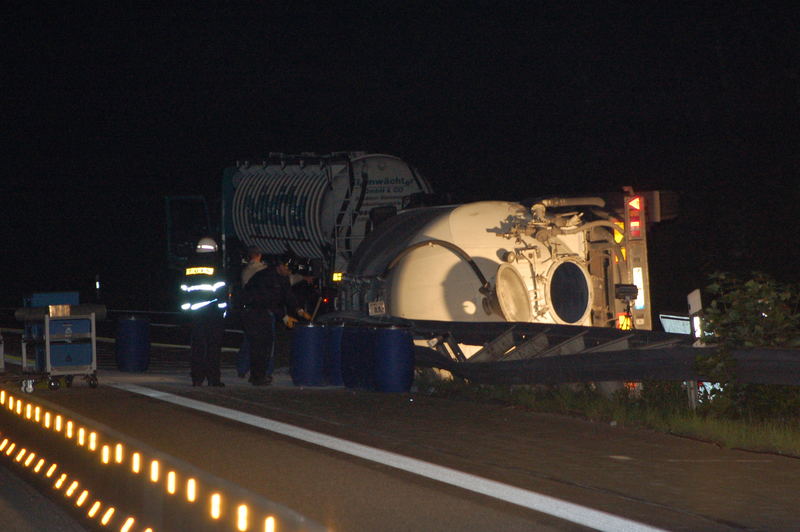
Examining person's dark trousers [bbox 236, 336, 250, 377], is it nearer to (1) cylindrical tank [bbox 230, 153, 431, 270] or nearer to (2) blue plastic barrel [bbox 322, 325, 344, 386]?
(2) blue plastic barrel [bbox 322, 325, 344, 386]

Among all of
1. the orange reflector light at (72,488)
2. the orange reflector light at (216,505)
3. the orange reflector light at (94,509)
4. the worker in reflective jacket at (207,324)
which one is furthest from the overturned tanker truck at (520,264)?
the orange reflector light at (216,505)

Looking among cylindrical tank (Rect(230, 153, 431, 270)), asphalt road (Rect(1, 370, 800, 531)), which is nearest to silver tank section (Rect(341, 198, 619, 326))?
asphalt road (Rect(1, 370, 800, 531))

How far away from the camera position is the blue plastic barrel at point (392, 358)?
49.9 ft

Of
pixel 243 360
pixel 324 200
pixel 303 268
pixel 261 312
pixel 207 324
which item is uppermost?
pixel 324 200

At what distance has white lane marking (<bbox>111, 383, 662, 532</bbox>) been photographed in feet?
25.3

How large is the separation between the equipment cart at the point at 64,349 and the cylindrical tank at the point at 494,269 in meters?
4.36

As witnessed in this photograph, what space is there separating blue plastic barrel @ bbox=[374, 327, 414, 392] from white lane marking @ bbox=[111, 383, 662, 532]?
2.42 m

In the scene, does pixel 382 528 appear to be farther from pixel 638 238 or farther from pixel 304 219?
pixel 304 219

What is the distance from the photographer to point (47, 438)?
32.1 ft

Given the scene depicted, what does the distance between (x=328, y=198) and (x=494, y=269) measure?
10.4m

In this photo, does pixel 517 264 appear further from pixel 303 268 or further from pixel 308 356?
pixel 303 268

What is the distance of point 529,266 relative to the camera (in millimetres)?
17172

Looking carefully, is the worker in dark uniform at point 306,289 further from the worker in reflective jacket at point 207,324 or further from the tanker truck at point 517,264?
the worker in reflective jacket at point 207,324

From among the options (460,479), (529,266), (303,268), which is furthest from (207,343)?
(303,268)
